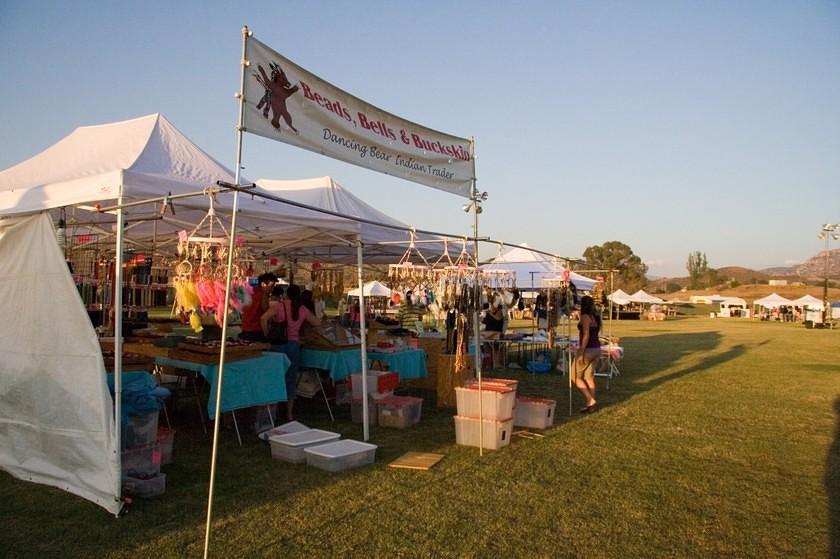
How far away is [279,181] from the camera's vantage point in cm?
1062

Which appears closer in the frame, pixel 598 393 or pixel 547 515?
pixel 547 515

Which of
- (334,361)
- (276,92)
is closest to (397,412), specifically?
(334,361)

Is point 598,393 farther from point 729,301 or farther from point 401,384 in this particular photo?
point 729,301

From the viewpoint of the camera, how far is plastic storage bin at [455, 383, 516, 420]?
229 inches

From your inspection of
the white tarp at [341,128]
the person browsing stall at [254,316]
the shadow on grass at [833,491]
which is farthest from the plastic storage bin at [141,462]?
the shadow on grass at [833,491]

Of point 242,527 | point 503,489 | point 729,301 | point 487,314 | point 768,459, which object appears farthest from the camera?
point 729,301

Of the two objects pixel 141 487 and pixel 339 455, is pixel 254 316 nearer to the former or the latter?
pixel 339 455

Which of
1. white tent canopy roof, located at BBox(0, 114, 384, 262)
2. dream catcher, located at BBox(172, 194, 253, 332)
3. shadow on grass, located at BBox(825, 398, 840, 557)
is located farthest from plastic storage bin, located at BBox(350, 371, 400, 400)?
shadow on grass, located at BBox(825, 398, 840, 557)

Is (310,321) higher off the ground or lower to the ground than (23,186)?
lower

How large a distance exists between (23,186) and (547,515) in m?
5.22

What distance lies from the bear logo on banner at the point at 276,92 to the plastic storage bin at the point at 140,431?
2364 millimetres

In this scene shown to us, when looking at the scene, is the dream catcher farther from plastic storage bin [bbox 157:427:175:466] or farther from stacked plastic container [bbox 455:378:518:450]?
stacked plastic container [bbox 455:378:518:450]

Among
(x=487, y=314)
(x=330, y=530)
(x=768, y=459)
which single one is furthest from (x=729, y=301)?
(x=330, y=530)

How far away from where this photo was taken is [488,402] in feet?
19.2
